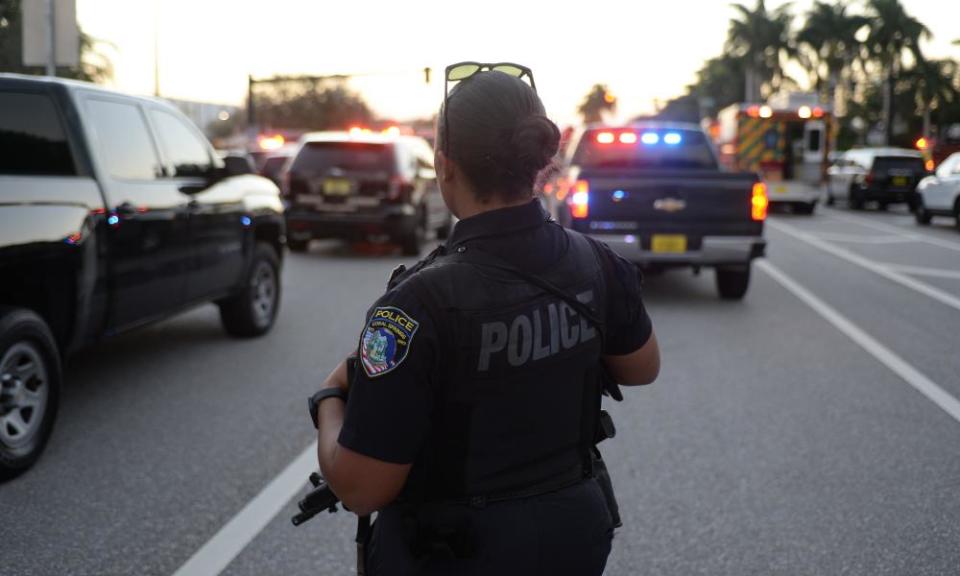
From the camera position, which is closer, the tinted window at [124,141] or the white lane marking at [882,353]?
the tinted window at [124,141]

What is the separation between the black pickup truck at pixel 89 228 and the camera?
5008 millimetres

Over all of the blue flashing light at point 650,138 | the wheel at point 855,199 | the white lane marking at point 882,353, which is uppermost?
the blue flashing light at point 650,138

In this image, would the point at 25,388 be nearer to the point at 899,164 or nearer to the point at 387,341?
the point at 387,341

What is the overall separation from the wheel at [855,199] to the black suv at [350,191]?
Result: 19.2 metres

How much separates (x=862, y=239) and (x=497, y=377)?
1969cm

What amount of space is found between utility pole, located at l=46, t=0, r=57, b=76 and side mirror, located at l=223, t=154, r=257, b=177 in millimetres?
4312

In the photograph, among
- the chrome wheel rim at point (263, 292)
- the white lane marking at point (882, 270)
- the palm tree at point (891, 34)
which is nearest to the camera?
the chrome wheel rim at point (263, 292)

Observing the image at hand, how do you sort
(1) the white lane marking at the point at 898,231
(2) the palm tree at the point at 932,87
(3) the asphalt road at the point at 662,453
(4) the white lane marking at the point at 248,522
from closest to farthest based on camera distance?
(4) the white lane marking at the point at 248,522, (3) the asphalt road at the point at 662,453, (1) the white lane marking at the point at 898,231, (2) the palm tree at the point at 932,87

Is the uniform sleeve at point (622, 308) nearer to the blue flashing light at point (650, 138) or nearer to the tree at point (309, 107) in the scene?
the blue flashing light at point (650, 138)

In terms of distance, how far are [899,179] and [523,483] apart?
31112 millimetres

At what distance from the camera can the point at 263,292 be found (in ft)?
29.1

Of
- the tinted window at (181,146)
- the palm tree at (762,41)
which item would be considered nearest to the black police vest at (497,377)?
the tinted window at (181,146)

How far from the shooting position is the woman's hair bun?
1.97m

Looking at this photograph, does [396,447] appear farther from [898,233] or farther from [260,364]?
[898,233]
